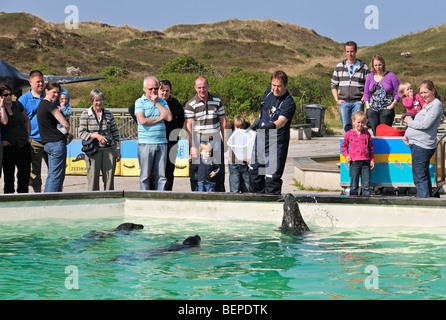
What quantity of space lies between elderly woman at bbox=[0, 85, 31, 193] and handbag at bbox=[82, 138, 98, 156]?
913 mm

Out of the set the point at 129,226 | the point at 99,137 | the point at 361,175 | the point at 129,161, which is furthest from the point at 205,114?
the point at 129,161

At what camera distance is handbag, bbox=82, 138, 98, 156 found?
10.6m

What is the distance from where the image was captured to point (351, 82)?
12398 mm

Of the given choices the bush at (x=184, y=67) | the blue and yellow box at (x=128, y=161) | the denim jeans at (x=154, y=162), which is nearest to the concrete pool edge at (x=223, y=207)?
the denim jeans at (x=154, y=162)

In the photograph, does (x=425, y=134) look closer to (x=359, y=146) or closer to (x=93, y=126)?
(x=359, y=146)

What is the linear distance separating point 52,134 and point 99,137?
0.73 meters

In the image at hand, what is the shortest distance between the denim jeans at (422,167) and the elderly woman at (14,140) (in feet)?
20.0

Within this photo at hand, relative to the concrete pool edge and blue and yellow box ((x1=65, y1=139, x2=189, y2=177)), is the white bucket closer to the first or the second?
the concrete pool edge

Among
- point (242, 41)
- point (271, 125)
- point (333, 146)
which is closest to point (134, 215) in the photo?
point (271, 125)

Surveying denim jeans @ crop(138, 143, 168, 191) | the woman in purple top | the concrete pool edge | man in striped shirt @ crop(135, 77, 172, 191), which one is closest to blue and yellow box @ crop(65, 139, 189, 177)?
denim jeans @ crop(138, 143, 168, 191)

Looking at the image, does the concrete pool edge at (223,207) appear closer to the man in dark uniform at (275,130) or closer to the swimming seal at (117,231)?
the man in dark uniform at (275,130)

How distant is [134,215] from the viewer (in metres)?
10.1

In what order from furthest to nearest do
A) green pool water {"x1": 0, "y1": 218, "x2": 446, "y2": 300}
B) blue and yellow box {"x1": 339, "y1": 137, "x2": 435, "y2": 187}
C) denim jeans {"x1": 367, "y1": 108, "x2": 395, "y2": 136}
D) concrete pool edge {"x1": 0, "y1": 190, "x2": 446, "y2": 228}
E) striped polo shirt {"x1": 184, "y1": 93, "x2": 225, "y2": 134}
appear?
1. denim jeans {"x1": 367, "y1": 108, "x2": 395, "y2": 136}
2. blue and yellow box {"x1": 339, "y1": 137, "x2": 435, "y2": 187}
3. striped polo shirt {"x1": 184, "y1": 93, "x2": 225, "y2": 134}
4. concrete pool edge {"x1": 0, "y1": 190, "x2": 446, "y2": 228}
5. green pool water {"x1": 0, "y1": 218, "x2": 446, "y2": 300}
